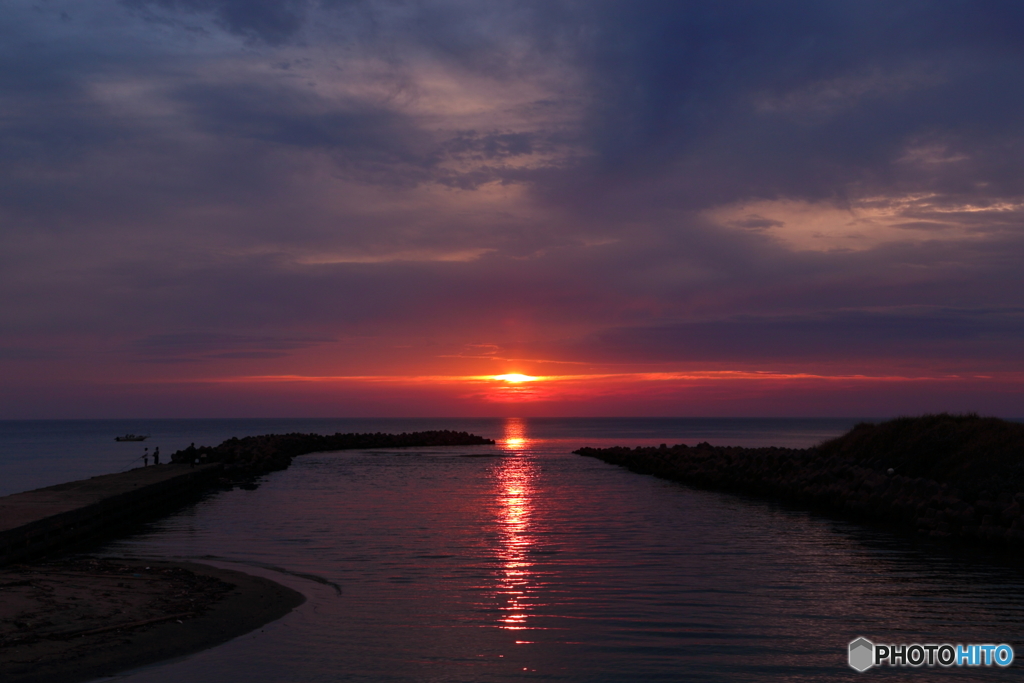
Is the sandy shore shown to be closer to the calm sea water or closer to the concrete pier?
the calm sea water

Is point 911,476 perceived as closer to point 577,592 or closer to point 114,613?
point 577,592

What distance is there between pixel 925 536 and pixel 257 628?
56.7 feet

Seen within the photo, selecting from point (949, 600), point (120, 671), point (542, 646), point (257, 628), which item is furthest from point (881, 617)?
point (120, 671)

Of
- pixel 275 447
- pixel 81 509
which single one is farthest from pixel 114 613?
pixel 275 447

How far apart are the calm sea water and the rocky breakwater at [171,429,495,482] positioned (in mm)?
18165

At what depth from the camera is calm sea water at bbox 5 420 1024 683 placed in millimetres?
9000

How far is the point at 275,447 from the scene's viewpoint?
59.3m

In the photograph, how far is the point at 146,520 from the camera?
24.7 m

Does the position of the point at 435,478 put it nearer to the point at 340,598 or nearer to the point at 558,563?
the point at 558,563

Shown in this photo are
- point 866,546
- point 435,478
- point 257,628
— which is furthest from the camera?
point 435,478

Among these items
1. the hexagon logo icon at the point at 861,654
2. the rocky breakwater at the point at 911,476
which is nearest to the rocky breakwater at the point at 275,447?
the rocky breakwater at the point at 911,476

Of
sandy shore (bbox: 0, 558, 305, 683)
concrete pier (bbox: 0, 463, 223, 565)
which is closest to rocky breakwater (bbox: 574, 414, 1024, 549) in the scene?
sandy shore (bbox: 0, 558, 305, 683)

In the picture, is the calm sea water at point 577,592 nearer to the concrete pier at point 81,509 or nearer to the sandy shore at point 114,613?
the sandy shore at point 114,613

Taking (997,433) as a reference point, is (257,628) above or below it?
below
